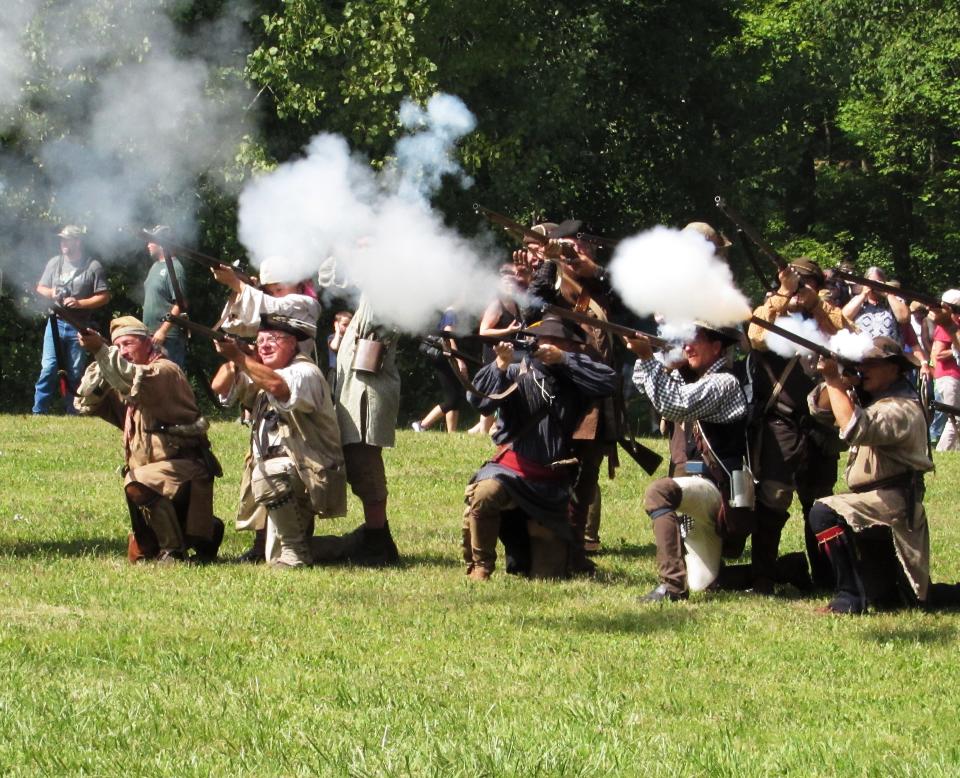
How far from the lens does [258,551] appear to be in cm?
1107

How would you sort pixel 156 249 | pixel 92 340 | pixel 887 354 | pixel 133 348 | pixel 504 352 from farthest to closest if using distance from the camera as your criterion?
1. pixel 156 249
2. pixel 133 348
3. pixel 92 340
4. pixel 504 352
5. pixel 887 354

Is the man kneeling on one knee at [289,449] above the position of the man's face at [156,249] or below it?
below

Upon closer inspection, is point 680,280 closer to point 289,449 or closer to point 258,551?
point 289,449

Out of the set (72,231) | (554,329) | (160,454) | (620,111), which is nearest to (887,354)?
(554,329)

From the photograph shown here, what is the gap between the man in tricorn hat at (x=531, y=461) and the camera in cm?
1022

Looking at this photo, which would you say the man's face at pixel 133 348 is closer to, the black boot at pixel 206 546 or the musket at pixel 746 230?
the black boot at pixel 206 546

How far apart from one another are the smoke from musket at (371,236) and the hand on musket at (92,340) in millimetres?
1355

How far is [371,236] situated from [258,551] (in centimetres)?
225

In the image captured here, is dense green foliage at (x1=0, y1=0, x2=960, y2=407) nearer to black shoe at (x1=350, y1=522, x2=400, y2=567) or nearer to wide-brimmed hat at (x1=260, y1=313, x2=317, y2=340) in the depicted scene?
wide-brimmed hat at (x1=260, y1=313, x2=317, y2=340)

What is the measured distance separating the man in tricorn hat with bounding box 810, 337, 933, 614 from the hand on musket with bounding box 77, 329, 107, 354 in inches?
172

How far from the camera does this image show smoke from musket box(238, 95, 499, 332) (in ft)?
34.4

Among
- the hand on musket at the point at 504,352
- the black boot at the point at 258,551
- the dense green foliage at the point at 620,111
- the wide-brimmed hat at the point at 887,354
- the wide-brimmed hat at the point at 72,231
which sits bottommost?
the black boot at the point at 258,551

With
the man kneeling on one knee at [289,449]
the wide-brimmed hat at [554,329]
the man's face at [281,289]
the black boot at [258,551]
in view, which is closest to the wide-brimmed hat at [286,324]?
the man kneeling on one knee at [289,449]

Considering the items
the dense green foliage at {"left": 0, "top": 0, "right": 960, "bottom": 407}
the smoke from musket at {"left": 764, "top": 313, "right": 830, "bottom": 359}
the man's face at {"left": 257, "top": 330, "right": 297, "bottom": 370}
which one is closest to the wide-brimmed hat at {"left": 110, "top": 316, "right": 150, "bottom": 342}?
the man's face at {"left": 257, "top": 330, "right": 297, "bottom": 370}
